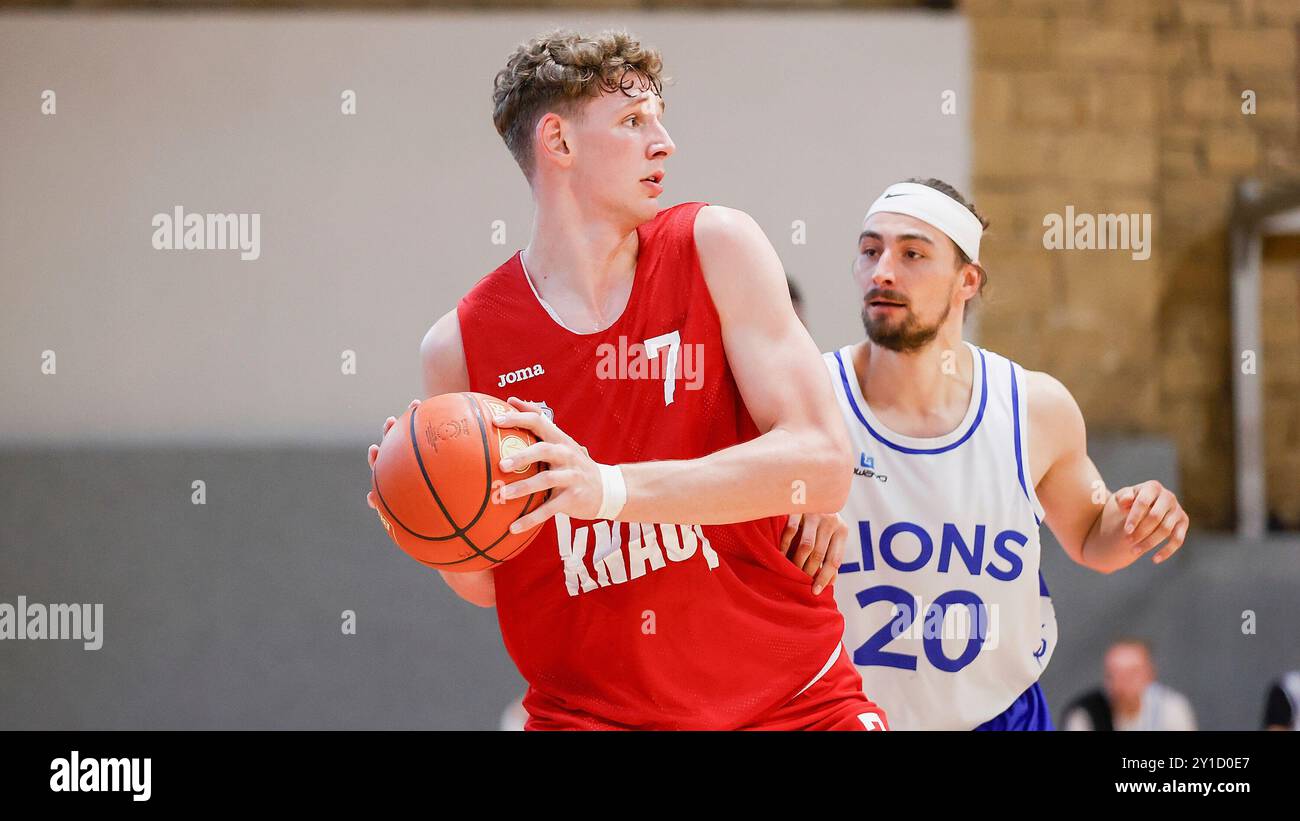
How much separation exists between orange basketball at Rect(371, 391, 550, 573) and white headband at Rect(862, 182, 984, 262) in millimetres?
1328

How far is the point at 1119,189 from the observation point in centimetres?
637

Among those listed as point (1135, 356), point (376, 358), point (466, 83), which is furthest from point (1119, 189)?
point (376, 358)

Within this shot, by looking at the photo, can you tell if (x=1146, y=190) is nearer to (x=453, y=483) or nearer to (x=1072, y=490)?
(x=1072, y=490)

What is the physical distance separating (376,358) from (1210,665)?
4.19 metres

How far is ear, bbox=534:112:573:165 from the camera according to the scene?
2.45 meters

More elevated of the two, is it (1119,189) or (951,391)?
(1119,189)

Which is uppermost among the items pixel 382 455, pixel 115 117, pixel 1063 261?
pixel 115 117

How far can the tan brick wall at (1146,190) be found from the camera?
6.38 meters

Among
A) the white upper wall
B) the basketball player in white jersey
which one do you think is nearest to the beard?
the basketball player in white jersey

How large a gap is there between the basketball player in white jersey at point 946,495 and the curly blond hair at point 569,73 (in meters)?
0.89

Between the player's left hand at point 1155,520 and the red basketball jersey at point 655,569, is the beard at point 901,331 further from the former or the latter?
the red basketball jersey at point 655,569
